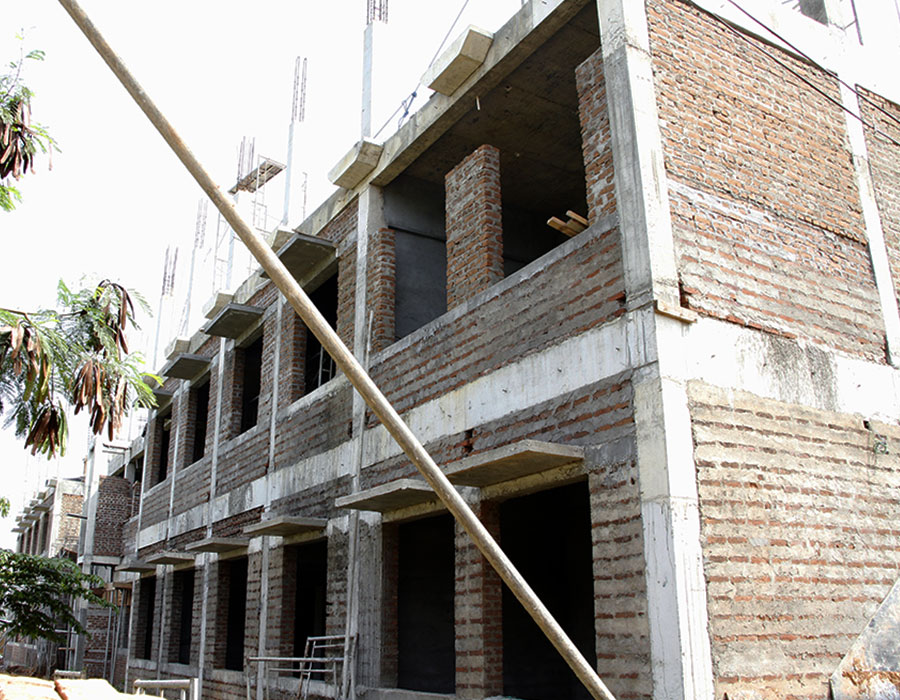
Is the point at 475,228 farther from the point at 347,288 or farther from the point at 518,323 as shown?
the point at 347,288

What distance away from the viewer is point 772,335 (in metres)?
7.20

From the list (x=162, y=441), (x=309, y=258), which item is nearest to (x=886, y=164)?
(x=309, y=258)

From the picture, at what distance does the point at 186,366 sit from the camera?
16875 mm

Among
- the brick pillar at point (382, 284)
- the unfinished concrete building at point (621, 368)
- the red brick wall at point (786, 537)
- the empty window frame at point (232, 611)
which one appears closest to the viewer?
the red brick wall at point (786, 537)

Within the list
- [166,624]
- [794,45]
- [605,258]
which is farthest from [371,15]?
[166,624]

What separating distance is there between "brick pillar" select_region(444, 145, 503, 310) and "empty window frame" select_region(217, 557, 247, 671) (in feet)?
24.0

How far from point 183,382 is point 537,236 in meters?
9.48

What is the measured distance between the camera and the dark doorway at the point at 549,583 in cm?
1025

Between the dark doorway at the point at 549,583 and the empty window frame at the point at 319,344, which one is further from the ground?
the empty window frame at the point at 319,344

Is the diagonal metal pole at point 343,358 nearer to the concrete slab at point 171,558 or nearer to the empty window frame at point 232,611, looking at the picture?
the empty window frame at point 232,611

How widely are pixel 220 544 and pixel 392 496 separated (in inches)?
218

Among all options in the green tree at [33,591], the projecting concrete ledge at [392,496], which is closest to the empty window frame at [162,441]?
the green tree at [33,591]

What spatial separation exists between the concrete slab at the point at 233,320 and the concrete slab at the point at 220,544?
3579 millimetres

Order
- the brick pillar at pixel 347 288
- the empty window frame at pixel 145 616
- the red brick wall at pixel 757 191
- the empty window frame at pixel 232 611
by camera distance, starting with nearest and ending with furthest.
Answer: the red brick wall at pixel 757 191 → the brick pillar at pixel 347 288 → the empty window frame at pixel 232 611 → the empty window frame at pixel 145 616
